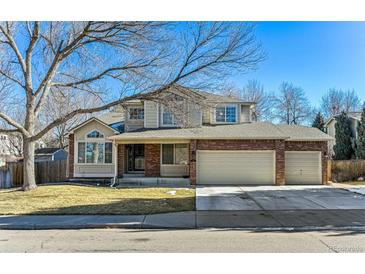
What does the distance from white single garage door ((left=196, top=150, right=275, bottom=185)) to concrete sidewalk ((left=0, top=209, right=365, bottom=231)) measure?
7.96 m

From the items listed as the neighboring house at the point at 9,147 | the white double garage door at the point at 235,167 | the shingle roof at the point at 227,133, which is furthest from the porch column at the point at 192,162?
the neighboring house at the point at 9,147

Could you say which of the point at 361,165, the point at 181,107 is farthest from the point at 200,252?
the point at 361,165

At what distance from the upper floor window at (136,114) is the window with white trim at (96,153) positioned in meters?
2.42

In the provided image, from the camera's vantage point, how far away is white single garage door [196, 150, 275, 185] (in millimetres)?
17438

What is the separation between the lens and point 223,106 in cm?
1983

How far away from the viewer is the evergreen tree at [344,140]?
2669cm

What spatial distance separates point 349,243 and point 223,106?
14370mm

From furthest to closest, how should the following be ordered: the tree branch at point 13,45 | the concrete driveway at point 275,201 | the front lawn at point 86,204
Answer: the tree branch at point 13,45 → the concrete driveway at point 275,201 → the front lawn at point 86,204

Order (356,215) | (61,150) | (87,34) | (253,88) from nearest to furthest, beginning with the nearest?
1. (356,215)
2. (87,34)
3. (61,150)
4. (253,88)

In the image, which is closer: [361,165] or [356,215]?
[356,215]

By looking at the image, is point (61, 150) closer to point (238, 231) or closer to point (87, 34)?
point (87, 34)

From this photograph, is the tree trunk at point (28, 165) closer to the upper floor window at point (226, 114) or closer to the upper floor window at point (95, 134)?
the upper floor window at point (95, 134)

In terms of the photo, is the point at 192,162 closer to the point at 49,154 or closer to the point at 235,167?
the point at 235,167

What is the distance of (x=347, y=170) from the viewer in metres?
20.8
